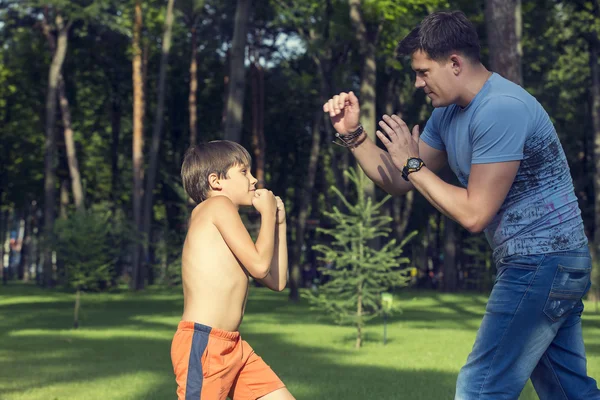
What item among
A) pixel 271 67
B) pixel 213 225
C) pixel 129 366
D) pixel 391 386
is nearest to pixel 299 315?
pixel 129 366

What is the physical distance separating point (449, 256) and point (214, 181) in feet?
141

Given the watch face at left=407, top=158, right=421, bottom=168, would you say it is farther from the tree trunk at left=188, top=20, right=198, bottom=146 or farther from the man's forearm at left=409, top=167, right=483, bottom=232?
the tree trunk at left=188, top=20, right=198, bottom=146

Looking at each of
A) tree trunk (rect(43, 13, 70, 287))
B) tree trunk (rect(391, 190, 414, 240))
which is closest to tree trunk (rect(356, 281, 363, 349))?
tree trunk (rect(43, 13, 70, 287))

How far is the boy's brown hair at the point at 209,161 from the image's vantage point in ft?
17.0

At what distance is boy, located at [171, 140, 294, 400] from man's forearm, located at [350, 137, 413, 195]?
457 millimetres

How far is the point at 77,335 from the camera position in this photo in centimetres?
2117

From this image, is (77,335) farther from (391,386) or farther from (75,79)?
(75,79)

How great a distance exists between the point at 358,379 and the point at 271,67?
35921mm

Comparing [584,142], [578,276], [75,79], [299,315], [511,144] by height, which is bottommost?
[299,315]

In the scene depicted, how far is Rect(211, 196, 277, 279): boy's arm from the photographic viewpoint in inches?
198

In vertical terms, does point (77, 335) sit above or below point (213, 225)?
below

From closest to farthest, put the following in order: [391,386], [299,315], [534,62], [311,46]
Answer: [391,386] < [299,315] < [311,46] < [534,62]

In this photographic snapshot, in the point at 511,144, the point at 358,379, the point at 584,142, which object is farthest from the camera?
the point at 584,142

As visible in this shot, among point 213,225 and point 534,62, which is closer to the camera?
point 213,225
